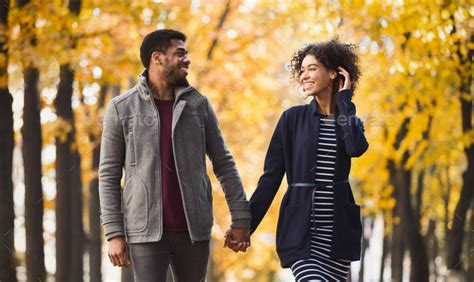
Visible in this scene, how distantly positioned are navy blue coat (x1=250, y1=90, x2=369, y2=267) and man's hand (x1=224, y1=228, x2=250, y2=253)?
0.37ft

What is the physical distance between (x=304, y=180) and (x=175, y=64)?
121 cm

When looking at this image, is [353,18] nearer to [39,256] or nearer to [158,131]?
[39,256]

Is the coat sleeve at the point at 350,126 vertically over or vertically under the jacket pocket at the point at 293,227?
over

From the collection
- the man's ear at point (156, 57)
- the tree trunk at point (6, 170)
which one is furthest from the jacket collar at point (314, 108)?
the tree trunk at point (6, 170)

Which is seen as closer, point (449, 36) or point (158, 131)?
point (158, 131)

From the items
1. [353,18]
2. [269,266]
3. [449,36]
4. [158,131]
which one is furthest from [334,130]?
[269,266]

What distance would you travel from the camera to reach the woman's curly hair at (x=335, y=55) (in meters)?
6.22

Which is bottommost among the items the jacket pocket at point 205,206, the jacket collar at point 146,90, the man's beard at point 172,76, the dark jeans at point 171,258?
the dark jeans at point 171,258

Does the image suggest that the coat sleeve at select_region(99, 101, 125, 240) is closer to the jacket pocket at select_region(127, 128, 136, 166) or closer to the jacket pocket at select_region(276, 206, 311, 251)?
the jacket pocket at select_region(127, 128, 136, 166)

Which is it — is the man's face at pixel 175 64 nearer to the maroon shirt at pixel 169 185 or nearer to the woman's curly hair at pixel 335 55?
the maroon shirt at pixel 169 185

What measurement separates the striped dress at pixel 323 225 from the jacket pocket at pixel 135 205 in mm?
1104

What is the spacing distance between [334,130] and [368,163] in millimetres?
13428

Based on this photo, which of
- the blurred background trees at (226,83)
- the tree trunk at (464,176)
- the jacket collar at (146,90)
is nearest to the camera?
the jacket collar at (146,90)

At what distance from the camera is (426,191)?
104ft
